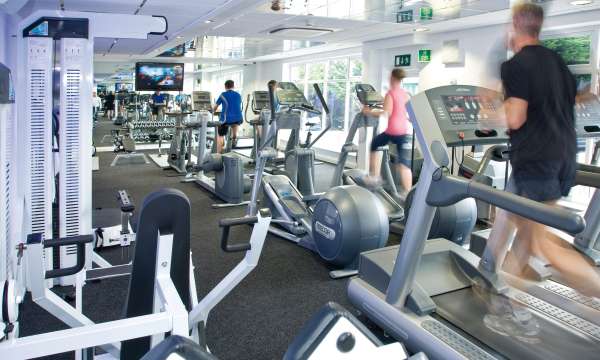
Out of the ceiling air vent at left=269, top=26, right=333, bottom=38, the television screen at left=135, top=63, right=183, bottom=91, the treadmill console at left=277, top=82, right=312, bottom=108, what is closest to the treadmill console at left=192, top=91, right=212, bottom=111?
the television screen at left=135, top=63, right=183, bottom=91

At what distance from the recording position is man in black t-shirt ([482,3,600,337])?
2287 millimetres

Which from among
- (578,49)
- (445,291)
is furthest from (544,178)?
(578,49)

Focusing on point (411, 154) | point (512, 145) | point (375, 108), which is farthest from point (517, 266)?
point (375, 108)

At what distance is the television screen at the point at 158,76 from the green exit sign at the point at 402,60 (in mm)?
4591

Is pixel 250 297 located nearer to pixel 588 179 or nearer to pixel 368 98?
pixel 588 179

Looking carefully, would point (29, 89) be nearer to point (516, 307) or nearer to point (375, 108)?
point (516, 307)

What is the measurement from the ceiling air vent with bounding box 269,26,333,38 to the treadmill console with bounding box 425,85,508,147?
15.9 feet

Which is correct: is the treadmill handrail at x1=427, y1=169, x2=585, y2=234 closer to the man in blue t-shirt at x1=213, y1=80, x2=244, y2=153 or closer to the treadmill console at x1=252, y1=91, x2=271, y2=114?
the man in blue t-shirt at x1=213, y1=80, x2=244, y2=153

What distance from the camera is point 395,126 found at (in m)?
5.08

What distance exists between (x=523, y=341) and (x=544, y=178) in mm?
812

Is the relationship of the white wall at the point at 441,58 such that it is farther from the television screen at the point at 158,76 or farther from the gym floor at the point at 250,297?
the television screen at the point at 158,76

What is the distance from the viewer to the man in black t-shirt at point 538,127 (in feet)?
7.50

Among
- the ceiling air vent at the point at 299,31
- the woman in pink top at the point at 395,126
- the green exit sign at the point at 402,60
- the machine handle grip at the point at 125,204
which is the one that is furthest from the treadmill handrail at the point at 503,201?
the green exit sign at the point at 402,60

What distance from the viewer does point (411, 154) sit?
5.22 metres
